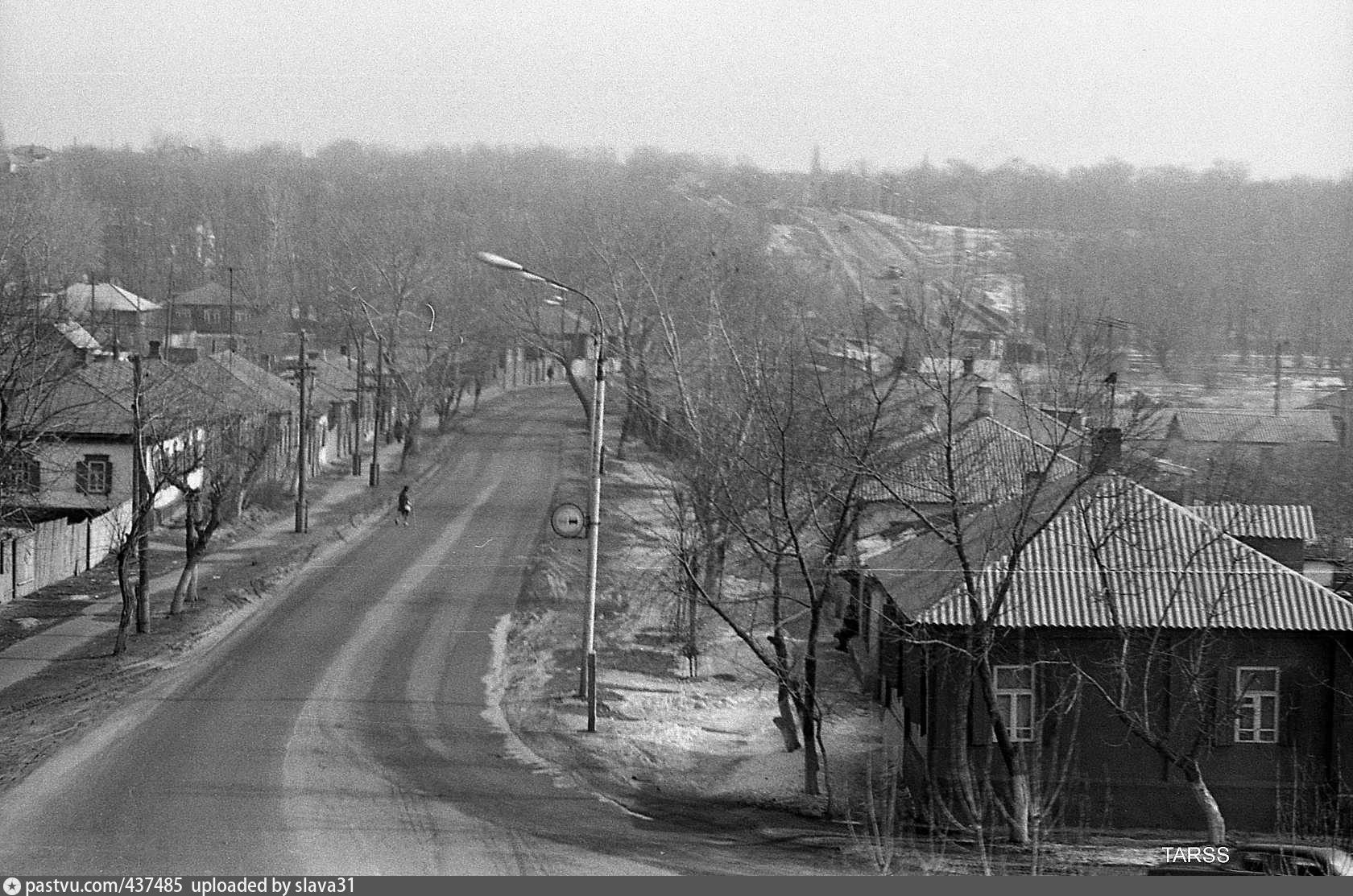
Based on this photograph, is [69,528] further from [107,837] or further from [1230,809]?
[1230,809]

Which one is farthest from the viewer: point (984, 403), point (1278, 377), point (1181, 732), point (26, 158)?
point (26, 158)

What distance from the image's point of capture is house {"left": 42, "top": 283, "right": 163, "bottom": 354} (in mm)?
39656

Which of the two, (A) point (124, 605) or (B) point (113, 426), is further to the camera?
(B) point (113, 426)

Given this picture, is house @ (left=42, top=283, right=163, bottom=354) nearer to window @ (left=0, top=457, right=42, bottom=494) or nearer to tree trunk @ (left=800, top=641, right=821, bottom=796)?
window @ (left=0, top=457, right=42, bottom=494)

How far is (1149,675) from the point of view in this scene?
11641 mm

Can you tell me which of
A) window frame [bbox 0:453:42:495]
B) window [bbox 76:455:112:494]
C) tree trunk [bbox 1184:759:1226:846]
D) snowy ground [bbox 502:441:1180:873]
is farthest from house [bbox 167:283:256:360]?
tree trunk [bbox 1184:759:1226:846]

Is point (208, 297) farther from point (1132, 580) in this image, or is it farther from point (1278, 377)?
point (1132, 580)

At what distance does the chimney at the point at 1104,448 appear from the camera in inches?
401

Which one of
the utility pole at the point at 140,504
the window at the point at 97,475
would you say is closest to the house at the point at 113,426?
the window at the point at 97,475

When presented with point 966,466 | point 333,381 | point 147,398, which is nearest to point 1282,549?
point 966,466

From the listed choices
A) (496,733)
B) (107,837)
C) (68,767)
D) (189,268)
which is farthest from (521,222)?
(189,268)

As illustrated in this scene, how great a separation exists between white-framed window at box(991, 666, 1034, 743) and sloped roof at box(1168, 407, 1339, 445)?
8.91 meters

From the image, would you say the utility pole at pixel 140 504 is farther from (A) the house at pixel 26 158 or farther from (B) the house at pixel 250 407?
(A) the house at pixel 26 158

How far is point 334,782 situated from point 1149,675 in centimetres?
724
